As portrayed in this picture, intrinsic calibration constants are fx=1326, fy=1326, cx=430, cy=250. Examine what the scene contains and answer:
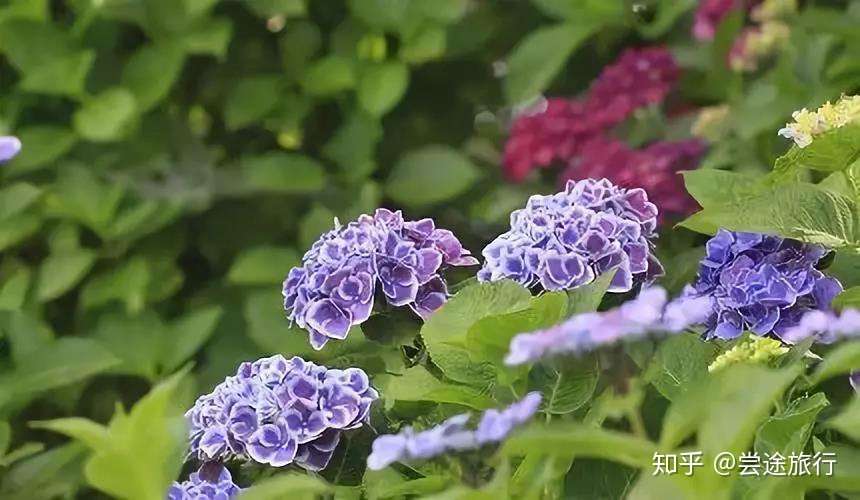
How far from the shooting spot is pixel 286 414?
982 mm

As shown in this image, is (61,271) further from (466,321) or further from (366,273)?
(466,321)

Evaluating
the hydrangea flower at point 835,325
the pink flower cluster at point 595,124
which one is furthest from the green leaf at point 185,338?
the hydrangea flower at point 835,325

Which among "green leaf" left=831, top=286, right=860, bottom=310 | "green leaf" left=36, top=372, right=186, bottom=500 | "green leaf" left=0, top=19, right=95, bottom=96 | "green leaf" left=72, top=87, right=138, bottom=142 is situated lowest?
"green leaf" left=72, top=87, right=138, bottom=142

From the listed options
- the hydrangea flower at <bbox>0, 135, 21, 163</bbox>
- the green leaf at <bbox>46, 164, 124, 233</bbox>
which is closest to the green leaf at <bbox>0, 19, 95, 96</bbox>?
the green leaf at <bbox>46, 164, 124, 233</bbox>

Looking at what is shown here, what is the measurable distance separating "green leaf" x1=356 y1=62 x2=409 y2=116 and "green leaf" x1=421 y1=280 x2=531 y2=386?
1.14m

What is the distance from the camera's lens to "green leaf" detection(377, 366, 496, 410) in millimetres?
958

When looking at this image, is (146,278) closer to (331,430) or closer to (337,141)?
(337,141)

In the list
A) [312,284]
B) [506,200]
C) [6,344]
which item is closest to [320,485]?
[312,284]

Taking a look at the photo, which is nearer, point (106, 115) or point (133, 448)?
point (133, 448)

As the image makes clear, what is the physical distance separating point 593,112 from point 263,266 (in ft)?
1.92

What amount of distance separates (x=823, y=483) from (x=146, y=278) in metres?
1.46

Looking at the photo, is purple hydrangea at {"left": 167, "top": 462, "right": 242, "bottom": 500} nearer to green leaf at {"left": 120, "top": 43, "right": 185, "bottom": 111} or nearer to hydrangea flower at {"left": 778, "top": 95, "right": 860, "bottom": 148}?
hydrangea flower at {"left": 778, "top": 95, "right": 860, "bottom": 148}

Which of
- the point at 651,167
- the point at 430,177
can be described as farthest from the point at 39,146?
the point at 651,167

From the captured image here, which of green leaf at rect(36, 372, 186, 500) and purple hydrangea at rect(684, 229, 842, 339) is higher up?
green leaf at rect(36, 372, 186, 500)
